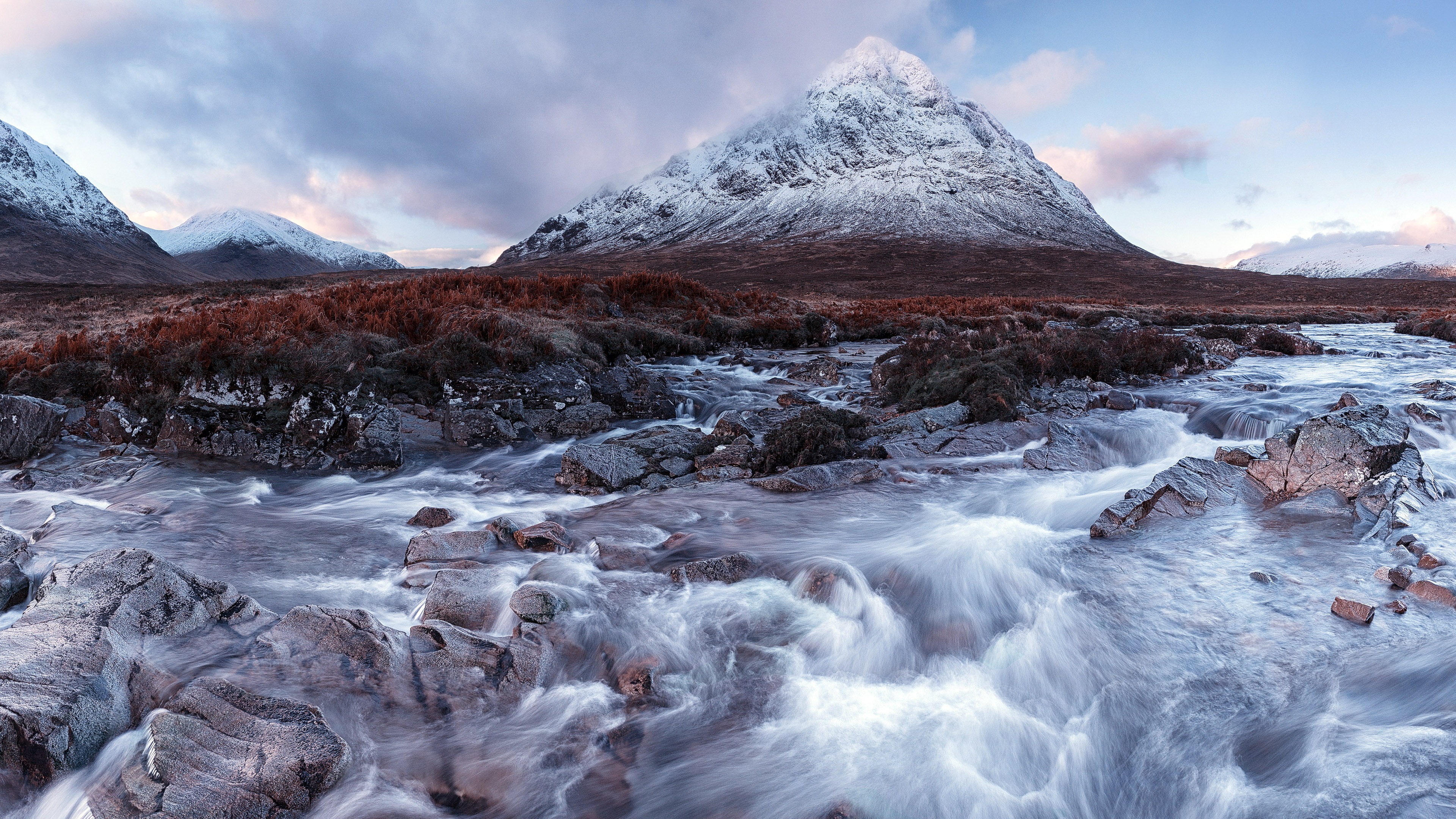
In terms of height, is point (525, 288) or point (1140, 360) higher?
point (525, 288)

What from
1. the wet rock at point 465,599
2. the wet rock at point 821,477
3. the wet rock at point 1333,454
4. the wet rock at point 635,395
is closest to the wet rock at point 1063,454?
the wet rock at point 1333,454

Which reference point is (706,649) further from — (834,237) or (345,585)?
(834,237)

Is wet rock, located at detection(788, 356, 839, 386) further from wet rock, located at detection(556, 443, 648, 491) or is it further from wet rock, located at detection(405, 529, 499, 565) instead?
wet rock, located at detection(405, 529, 499, 565)

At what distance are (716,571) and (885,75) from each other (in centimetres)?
18175

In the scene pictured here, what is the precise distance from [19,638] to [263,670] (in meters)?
1.23

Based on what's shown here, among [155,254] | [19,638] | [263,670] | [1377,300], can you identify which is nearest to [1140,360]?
[263,670]

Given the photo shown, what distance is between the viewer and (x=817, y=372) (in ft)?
49.3

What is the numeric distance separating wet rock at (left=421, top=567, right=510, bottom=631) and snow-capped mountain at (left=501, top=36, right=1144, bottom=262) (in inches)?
3924

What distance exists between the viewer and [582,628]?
4.98 metres

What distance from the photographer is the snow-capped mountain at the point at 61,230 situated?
10219 centimetres

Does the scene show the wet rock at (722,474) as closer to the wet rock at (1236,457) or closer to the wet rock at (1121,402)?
the wet rock at (1236,457)

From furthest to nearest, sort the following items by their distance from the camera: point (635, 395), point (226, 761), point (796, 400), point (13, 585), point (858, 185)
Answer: point (858, 185)
point (796, 400)
point (635, 395)
point (13, 585)
point (226, 761)

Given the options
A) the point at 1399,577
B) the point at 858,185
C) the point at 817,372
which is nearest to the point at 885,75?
the point at 858,185

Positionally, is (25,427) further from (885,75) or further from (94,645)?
(885,75)
